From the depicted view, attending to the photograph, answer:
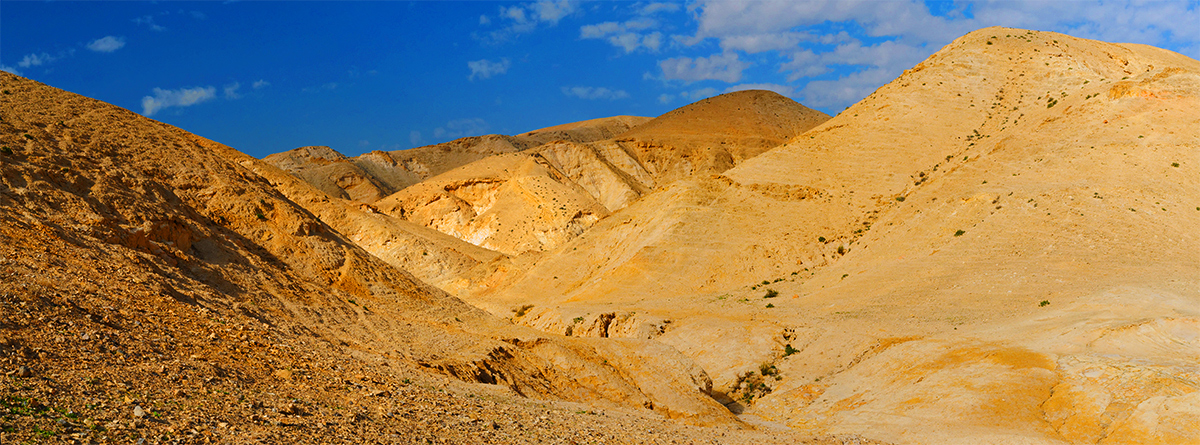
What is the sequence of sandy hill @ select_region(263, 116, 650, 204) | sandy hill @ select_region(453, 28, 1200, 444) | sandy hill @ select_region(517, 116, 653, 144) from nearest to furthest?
sandy hill @ select_region(453, 28, 1200, 444)
sandy hill @ select_region(263, 116, 650, 204)
sandy hill @ select_region(517, 116, 653, 144)

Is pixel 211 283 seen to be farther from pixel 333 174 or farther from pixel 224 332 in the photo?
pixel 333 174

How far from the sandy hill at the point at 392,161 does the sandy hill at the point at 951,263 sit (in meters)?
38.1

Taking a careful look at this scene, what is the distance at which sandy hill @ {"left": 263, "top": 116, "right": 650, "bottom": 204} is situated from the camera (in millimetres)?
76188

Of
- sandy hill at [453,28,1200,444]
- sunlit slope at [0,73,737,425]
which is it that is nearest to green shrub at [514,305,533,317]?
sandy hill at [453,28,1200,444]

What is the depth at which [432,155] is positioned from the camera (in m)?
88.4

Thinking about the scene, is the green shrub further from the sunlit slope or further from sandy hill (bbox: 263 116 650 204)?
sandy hill (bbox: 263 116 650 204)

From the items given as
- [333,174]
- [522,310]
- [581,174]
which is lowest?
[522,310]

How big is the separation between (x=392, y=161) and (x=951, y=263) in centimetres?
6865

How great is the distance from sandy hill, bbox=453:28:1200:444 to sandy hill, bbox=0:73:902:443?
4.57m

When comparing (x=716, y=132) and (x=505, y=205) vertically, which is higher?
(x=716, y=132)

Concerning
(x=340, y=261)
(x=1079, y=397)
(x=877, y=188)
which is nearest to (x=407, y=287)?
(x=340, y=261)

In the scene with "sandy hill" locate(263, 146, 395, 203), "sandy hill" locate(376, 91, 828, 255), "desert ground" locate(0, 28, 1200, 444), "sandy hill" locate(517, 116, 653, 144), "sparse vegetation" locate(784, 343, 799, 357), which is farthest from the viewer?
"sandy hill" locate(517, 116, 653, 144)

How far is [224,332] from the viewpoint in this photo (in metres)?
13.2

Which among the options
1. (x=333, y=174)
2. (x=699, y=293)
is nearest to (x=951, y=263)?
(x=699, y=293)
